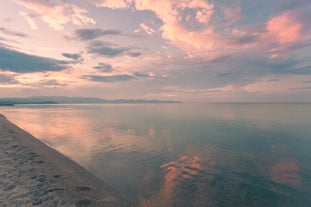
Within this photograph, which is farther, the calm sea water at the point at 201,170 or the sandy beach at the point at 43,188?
the calm sea water at the point at 201,170

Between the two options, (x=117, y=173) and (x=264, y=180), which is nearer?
(x=264, y=180)

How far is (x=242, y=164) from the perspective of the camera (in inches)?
976

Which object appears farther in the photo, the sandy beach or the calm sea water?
the calm sea water

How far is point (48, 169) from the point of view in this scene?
17.9 m

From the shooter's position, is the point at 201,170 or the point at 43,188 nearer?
the point at 43,188

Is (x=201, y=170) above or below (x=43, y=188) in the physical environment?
below

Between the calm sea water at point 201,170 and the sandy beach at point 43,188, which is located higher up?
the sandy beach at point 43,188

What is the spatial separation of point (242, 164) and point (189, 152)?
28.3 ft

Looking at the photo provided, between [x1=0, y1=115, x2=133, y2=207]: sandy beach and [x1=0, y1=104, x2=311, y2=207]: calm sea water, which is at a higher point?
[x1=0, y1=115, x2=133, y2=207]: sandy beach

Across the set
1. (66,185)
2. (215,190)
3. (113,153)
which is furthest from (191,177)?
(113,153)

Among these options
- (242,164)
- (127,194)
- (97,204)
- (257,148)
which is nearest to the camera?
(97,204)

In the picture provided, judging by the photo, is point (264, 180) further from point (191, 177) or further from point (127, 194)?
point (127, 194)

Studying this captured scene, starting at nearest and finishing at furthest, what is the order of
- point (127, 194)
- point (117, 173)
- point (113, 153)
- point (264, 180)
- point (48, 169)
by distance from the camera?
point (127, 194) < point (48, 169) < point (264, 180) < point (117, 173) < point (113, 153)

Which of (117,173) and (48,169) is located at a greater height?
(48,169)
